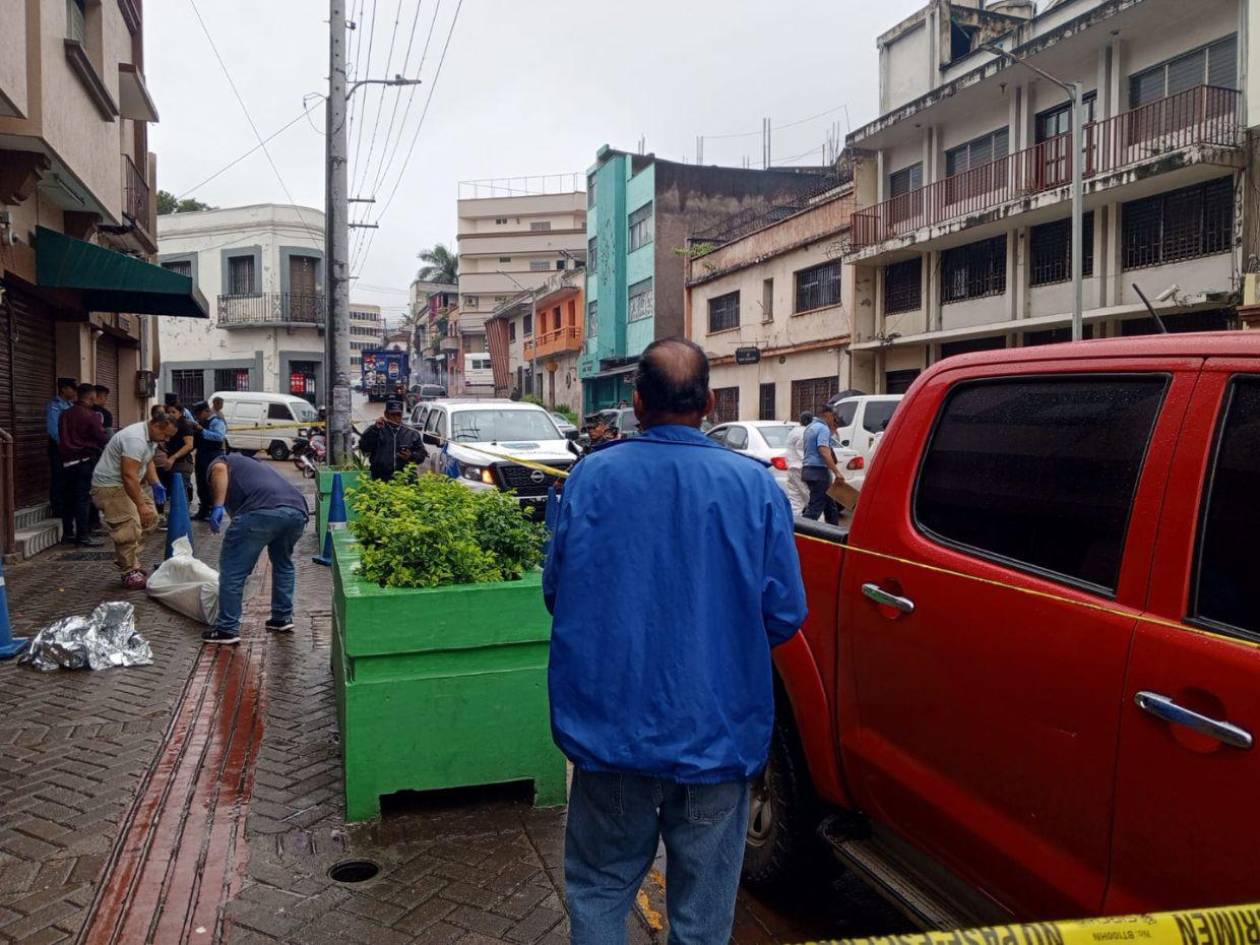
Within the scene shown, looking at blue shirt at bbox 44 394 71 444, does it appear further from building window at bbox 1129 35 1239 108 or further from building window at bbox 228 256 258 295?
building window at bbox 228 256 258 295

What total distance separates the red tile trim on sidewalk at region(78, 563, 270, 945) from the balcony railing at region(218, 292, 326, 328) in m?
33.2

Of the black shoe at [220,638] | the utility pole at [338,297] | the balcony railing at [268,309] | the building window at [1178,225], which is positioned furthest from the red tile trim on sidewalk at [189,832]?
the balcony railing at [268,309]

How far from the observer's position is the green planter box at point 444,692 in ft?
14.2

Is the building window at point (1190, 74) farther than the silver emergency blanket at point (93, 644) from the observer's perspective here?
Yes

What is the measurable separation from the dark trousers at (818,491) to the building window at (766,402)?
19006 mm

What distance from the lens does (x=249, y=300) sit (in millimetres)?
37562

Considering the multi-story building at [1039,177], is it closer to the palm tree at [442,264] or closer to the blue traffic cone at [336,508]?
the blue traffic cone at [336,508]

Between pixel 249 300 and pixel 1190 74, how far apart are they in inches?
1196

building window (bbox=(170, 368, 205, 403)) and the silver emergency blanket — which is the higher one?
building window (bbox=(170, 368, 205, 403))

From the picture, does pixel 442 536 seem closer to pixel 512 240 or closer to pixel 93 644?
pixel 93 644

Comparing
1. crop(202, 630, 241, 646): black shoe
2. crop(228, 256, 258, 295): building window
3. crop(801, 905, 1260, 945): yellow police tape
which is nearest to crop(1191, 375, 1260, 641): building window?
crop(801, 905, 1260, 945): yellow police tape

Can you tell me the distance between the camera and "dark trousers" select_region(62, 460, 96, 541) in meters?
11.8

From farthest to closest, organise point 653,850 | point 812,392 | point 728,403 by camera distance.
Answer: point 728,403, point 812,392, point 653,850

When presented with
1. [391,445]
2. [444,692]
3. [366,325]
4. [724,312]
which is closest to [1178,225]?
[391,445]
